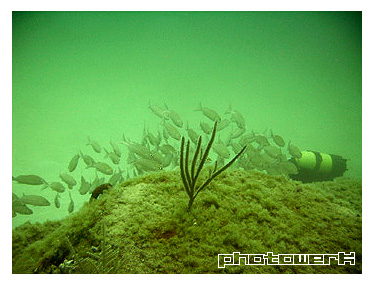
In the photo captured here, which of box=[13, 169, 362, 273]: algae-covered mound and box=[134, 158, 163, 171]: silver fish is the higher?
box=[134, 158, 163, 171]: silver fish

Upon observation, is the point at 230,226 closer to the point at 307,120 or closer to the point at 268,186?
the point at 268,186

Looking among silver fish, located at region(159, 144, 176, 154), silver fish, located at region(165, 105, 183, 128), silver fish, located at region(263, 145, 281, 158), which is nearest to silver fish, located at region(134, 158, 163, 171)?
silver fish, located at region(159, 144, 176, 154)

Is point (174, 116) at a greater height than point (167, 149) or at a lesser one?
greater

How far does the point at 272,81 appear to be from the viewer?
39000 mm

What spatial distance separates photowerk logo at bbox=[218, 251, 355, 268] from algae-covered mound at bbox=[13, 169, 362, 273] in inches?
1.2

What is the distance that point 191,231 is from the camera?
1.67 m

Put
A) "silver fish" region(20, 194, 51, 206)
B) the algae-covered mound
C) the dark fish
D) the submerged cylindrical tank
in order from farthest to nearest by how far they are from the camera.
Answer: the submerged cylindrical tank, "silver fish" region(20, 194, 51, 206), the dark fish, the algae-covered mound

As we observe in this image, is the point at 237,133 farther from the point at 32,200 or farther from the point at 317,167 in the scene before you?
the point at 32,200

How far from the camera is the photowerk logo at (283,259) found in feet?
5.13

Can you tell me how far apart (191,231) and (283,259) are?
31.3 inches

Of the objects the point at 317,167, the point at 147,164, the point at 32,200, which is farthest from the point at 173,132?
the point at 317,167

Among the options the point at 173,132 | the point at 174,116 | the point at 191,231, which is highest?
the point at 174,116

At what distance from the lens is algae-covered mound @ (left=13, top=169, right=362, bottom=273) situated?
5.04 feet

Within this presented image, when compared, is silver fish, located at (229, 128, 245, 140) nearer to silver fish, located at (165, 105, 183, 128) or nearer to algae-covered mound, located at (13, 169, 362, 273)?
silver fish, located at (165, 105, 183, 128)
